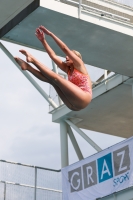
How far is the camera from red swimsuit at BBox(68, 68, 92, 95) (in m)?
12.0

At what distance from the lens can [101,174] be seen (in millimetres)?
20719

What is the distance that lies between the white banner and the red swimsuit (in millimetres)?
8004

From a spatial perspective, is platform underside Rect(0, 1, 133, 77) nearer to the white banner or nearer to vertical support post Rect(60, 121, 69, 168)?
the white banner

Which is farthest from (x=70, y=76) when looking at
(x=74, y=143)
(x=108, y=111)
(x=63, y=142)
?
(x=74, y=143)

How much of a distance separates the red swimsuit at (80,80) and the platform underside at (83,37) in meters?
6.84

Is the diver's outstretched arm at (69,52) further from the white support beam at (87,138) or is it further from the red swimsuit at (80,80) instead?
the white support beam at (87,138)

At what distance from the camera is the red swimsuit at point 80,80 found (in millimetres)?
12031

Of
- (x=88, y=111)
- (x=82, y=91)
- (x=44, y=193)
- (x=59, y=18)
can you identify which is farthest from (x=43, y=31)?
(x=88, y=111)

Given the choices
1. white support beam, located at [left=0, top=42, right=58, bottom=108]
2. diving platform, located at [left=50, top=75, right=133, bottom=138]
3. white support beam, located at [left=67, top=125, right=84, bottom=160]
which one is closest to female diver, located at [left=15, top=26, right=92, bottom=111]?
white support beam, located at [left=0, top=42, right=58, bottom=108]

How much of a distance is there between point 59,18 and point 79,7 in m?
0.70

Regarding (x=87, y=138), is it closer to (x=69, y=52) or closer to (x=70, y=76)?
(x=70, y=76)

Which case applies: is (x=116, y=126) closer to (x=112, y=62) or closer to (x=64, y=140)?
(x=64, y=140)

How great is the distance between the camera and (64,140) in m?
26.8

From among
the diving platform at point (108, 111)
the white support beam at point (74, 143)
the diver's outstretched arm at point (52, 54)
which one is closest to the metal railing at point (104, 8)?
the diving platform at point (108, 111)
